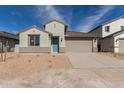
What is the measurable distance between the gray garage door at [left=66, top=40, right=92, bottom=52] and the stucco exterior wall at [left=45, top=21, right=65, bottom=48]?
1702 millimetres

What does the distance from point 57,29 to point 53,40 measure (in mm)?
1635

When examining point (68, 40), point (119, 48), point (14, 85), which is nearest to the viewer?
point (14, 85)

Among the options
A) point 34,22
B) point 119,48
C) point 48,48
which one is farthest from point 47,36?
point 119,48

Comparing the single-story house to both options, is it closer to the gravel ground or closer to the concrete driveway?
the concrete driveway

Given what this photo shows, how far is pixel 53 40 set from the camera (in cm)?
2417

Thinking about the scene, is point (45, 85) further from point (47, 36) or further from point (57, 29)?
point (57, 29)

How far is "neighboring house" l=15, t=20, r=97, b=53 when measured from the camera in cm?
2247

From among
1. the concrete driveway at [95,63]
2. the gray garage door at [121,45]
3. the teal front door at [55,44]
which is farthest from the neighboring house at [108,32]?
the concrete driveway at [95,63]

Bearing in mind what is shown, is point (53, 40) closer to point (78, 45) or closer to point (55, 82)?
point (78, 45)

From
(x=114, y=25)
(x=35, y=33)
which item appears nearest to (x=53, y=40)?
(x=35, y=33)

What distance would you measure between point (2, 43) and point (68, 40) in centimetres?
960

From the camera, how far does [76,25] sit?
96.8ft

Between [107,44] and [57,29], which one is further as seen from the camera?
[107,44]

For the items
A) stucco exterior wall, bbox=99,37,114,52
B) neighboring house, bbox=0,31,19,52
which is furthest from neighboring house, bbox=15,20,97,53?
neighboring house, bbox=0,31,19,52
